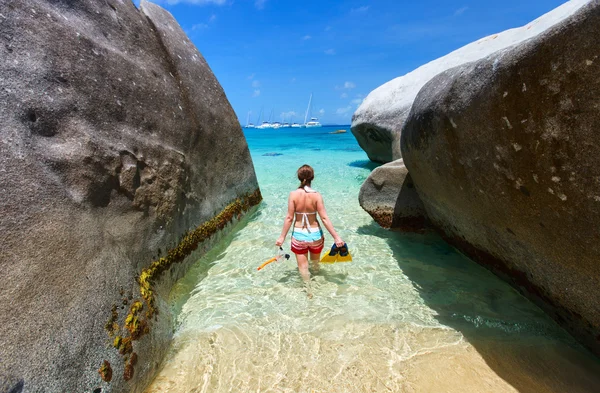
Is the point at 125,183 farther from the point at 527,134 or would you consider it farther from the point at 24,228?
the point at 527,134

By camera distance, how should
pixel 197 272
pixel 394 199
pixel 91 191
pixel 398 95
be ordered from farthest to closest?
pixel 398 95 → pixel 394 199 → pixel 197 272 → pixel 91 191

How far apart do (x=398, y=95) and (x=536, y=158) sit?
437 inches

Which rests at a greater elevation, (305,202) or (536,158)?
(536,158)

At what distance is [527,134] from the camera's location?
2.53 meters

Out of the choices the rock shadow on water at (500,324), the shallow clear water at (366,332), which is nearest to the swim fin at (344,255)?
the shallow clear water at (366,332)

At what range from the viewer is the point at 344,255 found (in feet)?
14.3

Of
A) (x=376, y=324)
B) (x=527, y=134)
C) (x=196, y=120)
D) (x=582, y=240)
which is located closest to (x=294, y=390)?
(x=376, y=324)

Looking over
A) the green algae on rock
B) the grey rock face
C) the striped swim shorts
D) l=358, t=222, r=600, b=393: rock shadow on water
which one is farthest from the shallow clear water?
the grey rock face

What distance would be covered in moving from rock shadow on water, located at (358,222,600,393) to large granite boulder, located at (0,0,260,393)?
3098 mm

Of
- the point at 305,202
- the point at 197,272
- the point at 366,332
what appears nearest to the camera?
the point at 366,332

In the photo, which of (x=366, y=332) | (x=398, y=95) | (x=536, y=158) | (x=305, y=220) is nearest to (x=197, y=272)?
(x=305, y=220)

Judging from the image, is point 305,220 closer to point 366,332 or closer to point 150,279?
point 366,332

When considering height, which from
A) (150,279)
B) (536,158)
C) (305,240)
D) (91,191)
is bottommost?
(305,240)

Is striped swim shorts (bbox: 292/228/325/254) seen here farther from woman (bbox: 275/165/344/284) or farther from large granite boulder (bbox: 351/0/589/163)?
large granite boulder (bbox: 351/0/589/163)
